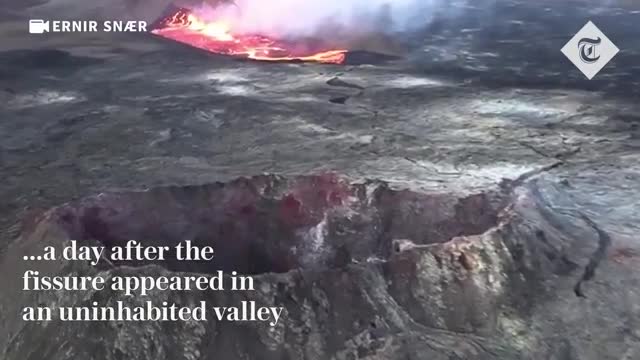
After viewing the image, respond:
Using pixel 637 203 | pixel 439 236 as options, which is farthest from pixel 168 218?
pixel 637 203

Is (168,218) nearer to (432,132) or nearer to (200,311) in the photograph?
(200,311)

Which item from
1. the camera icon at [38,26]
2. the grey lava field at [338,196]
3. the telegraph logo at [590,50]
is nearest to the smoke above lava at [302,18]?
the grey lava field at [338,196]

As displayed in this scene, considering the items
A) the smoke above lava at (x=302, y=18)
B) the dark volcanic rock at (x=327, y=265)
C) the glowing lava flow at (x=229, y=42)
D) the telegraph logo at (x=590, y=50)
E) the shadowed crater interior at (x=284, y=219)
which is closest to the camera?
the dark volcanic rock at (x=327, y=265)

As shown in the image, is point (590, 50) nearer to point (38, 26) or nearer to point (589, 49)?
point (589, 49)

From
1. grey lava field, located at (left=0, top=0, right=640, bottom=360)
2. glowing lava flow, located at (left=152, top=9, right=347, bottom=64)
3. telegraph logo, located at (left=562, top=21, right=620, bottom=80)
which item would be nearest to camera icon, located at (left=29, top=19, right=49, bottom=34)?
grey lava field, located at (left=0, top=0, right=640, bottom=360)

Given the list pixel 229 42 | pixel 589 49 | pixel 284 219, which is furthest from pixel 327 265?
pixel 589 49

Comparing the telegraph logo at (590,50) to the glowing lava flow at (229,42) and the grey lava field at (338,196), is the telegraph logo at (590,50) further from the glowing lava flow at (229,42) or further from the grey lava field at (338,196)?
the glowing lava flow at (229,42)
